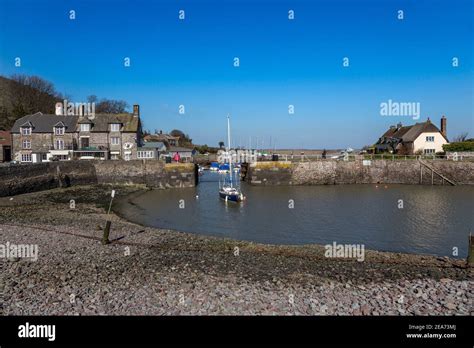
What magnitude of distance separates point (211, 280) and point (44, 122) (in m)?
51.2

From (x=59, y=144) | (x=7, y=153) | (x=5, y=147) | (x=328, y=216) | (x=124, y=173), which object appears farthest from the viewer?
(x=7, y=153)

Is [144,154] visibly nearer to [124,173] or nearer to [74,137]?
[124,173]

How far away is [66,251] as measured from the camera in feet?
48.6

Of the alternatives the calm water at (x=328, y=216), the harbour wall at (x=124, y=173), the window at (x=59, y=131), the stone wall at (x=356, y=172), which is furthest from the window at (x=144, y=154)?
the stone wall at (x=356, y=172)

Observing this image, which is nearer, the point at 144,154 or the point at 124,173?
the point at 124,173

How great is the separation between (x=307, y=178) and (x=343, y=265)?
123 ft

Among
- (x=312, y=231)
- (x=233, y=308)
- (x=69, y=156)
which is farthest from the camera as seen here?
(x=69, y=156)

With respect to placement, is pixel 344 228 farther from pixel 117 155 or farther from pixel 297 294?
pixel 117 155

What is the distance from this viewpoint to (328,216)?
27219mm

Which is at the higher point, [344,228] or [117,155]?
[117,155]

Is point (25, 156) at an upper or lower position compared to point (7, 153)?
lower

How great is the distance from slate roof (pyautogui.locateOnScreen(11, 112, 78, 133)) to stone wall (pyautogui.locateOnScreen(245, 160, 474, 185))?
27446 millimetres

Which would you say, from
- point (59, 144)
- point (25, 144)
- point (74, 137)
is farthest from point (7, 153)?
point (74, 137)
